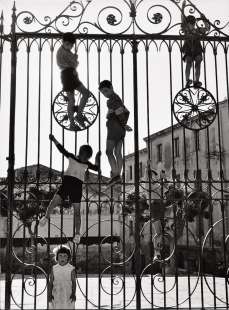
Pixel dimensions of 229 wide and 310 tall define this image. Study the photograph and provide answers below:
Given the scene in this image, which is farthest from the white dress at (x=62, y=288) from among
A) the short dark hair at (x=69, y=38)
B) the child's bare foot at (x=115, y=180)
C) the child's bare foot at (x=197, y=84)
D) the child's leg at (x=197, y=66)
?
the child's leg at (x=197, y=66)

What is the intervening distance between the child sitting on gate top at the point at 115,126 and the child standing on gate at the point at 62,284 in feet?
4.50

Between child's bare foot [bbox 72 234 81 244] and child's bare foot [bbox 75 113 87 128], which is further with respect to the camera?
child's bare foot [bbox 75 113 87 128]

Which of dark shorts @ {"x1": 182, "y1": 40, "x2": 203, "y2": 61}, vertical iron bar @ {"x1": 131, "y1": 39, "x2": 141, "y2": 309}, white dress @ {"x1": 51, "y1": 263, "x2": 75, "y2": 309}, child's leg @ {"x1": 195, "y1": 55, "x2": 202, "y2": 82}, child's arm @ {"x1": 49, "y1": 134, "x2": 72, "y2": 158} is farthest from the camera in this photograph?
child's leg @ {"x1": 195, "y1": 55, "x2": 202, "y2": 82}

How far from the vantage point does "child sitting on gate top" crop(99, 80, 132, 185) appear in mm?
5793

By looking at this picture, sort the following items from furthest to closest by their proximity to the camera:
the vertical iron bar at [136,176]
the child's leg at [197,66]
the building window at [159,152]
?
the building window at [159,152] < the child's leg at [197,66] < the vertical iron bar at [136,176]

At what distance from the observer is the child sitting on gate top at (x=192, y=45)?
5.97 meters

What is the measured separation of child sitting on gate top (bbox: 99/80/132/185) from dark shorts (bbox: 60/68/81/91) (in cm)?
33

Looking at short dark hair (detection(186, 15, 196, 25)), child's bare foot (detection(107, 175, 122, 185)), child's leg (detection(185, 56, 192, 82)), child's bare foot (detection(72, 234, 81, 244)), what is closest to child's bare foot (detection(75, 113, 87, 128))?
child's bare foot (detection(107, 175, 122, 185))

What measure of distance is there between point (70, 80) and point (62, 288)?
103 inches

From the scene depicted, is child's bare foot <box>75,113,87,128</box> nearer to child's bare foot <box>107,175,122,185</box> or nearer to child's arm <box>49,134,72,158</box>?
child's arm <box>49,134,72,158</box>

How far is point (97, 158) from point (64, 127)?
597mm

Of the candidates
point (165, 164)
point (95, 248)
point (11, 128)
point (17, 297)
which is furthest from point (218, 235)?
point (11, 128)

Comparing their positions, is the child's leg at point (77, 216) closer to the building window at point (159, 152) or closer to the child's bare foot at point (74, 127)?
the child's bare foot at point (74, 127)

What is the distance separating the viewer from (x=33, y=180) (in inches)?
217
